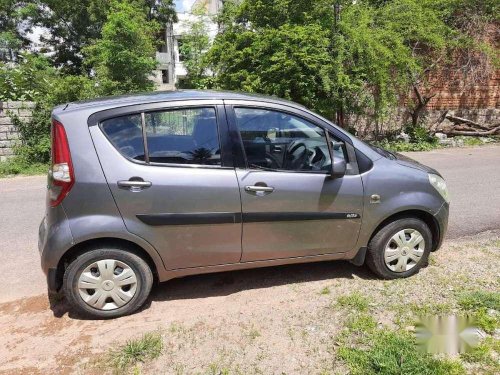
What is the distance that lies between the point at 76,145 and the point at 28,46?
2952 cm

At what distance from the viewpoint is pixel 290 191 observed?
124 inches

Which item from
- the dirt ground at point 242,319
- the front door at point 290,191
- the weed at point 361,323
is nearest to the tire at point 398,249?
the dirt ground at point 242,319

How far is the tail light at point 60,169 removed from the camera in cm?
283

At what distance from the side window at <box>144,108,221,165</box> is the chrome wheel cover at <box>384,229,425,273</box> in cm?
176

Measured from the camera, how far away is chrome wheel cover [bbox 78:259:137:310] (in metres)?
2.98

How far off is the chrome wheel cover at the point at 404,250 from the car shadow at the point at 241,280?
0.25 metres

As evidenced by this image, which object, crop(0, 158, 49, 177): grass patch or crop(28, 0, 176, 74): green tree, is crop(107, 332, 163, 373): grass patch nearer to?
crop(0, 158, 49, 177): grass patch

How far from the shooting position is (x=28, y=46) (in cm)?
2694

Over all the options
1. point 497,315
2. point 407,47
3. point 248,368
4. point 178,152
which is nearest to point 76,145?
point 178,152

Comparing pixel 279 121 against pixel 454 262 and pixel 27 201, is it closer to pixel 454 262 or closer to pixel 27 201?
pixel 454 262

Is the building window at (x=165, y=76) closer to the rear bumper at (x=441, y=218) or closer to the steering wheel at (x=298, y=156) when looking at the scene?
the steering wheel at (x=298, y=156)

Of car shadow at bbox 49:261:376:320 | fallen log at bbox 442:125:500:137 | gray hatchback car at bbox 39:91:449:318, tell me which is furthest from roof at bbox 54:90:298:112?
fallen log at bbox 442:125:500:137

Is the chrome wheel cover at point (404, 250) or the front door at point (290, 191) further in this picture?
the chrome wheel cover at point (404, 250)

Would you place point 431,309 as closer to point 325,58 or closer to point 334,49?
point 325,58
